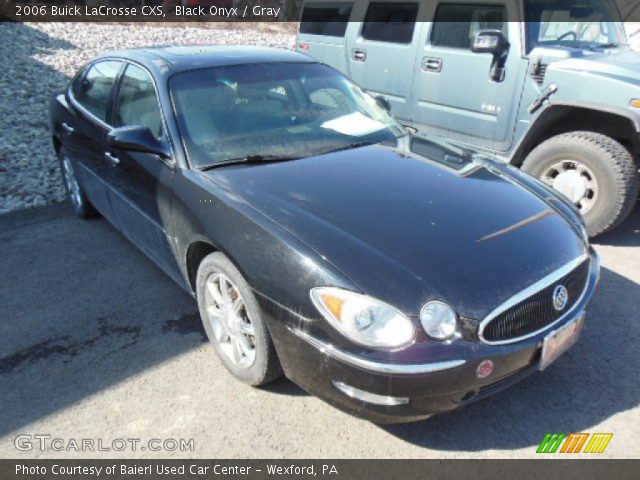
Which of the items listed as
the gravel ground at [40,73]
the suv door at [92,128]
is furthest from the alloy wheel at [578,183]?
the gravel ground at [40,73]

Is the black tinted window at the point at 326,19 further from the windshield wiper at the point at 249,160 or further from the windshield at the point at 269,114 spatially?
the windshield wiper at the point at 249,160

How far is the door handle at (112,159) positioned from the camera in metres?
3.39

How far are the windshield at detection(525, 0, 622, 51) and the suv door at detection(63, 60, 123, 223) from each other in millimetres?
3566

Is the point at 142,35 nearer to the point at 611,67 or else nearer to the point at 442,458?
the point at 611,67

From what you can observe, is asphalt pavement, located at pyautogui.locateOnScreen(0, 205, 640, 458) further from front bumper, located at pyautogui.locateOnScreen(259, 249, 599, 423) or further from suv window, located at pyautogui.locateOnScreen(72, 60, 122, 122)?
suv window, located at pyautogui.locateOnScreen(72, 60, 122, 122)

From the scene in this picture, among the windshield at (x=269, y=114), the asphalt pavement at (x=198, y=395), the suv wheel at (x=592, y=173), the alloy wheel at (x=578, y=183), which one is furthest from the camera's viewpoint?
the alloy wheel at (x=578, y=183)

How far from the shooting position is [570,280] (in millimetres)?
2277

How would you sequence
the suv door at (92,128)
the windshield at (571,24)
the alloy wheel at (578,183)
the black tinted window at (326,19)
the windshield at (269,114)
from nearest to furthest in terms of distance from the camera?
the windshield at (269,114) → the suv door at (92,128) → the alloy wheel at (578,183) → the windshield at (571,24) → the black tinted window at (326,19)

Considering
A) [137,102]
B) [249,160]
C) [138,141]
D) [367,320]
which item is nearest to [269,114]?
[249,160]

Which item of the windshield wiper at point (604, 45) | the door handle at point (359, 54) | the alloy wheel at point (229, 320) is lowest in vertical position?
the alloy wheel at point (229, 320)

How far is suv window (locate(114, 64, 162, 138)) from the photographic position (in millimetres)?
3055

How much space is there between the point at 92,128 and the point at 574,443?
12.2 feet

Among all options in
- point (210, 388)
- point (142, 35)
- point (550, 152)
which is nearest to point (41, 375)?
point (210, 388)

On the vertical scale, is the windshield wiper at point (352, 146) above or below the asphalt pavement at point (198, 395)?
above
